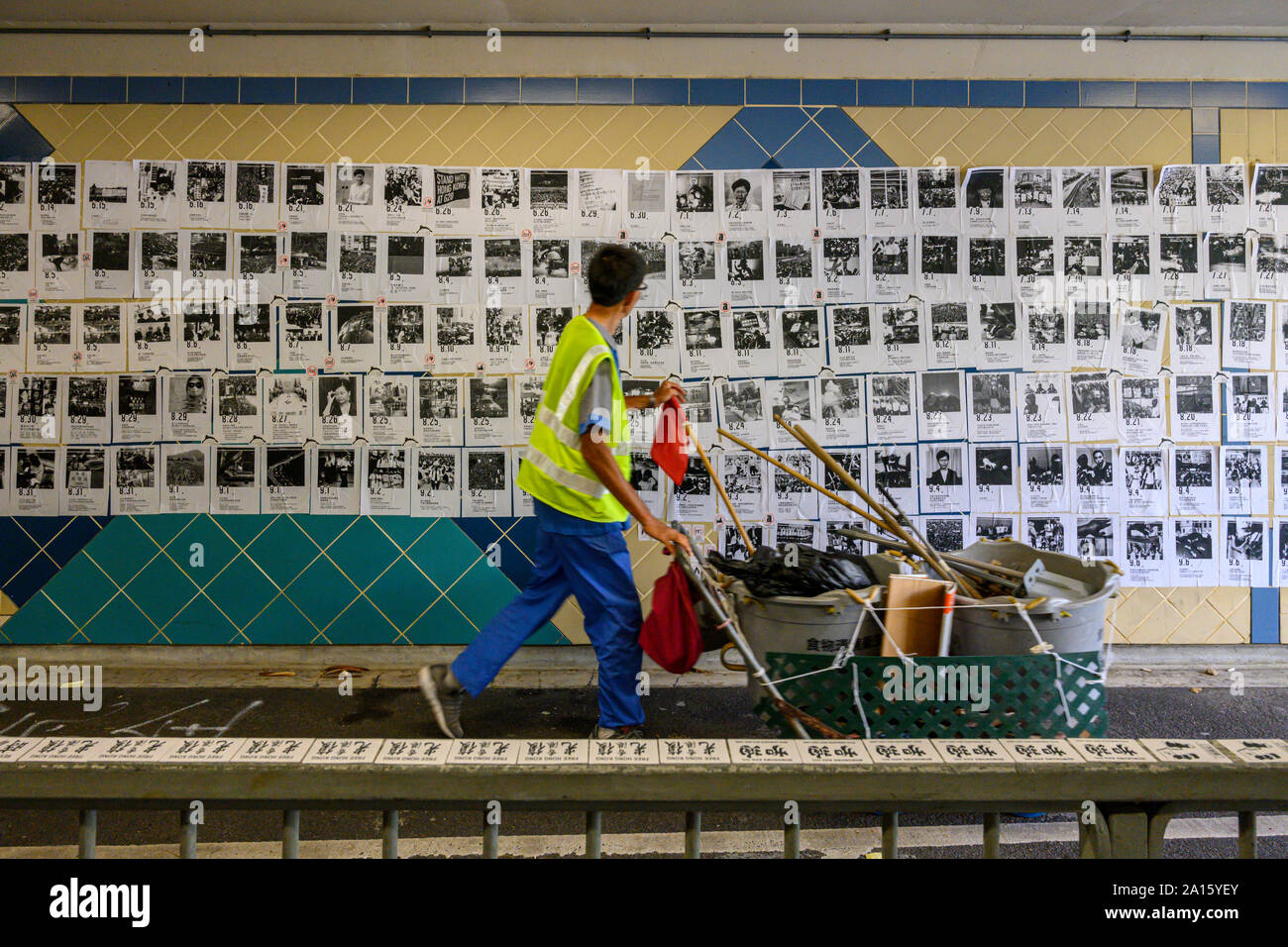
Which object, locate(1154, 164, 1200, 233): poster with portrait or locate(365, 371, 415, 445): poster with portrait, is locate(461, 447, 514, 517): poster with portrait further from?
locate(1154, 164, 1200, 233): poster with portrait

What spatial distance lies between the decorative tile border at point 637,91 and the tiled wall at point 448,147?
0.01 metres

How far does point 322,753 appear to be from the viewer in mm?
956

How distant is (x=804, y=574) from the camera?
104 inches

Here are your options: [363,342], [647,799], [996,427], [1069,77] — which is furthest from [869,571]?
[1069,77]

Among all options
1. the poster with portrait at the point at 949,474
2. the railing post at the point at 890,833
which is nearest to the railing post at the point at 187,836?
the railing post at the point at 890,833

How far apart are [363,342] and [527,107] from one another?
148 cm

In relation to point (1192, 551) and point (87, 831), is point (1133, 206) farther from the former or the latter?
point (87, 831)

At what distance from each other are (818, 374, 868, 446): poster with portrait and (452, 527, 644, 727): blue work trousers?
1604mm

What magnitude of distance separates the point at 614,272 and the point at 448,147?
1754 millimetres

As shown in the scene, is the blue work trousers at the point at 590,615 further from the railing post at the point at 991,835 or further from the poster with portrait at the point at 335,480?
the railing post at the point at 991,835

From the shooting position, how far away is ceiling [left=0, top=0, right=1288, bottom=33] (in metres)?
3.89

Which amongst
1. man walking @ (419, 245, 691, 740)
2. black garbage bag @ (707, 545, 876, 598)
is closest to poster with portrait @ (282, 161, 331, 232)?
man walking @ (419, 245, 691, 740)

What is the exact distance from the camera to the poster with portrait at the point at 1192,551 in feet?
13.5
